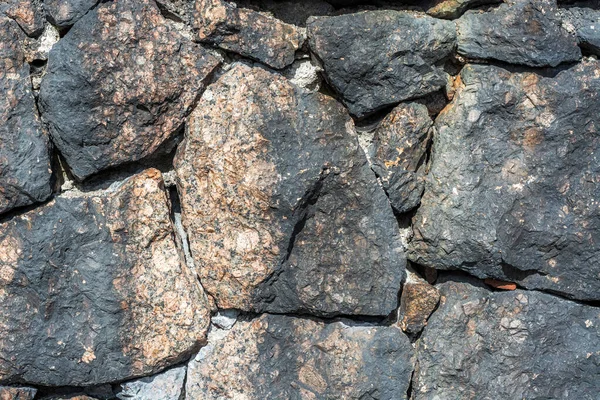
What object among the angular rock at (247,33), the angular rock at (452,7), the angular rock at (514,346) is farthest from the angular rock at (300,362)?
the angular rock at (452,7)

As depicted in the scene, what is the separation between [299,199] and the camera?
1.32 metres

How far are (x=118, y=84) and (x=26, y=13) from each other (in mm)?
228

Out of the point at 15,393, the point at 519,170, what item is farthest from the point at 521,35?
the point at 15,393

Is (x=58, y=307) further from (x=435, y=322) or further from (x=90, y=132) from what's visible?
(x=435, y=322)

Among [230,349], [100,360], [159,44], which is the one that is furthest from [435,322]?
[159,44]

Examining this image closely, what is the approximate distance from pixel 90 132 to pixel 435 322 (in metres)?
0.88

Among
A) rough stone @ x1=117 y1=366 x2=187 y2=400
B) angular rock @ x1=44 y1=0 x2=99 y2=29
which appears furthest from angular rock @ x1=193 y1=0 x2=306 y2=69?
rough stone @ x1=117 y1=366 x2=187 y2=400

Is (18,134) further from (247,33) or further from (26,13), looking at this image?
(247,33)

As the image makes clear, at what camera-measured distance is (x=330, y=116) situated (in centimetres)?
137

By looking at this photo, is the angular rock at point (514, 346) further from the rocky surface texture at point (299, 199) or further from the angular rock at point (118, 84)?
the angular rock at point (118, 84)

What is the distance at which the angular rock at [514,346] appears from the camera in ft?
4.72

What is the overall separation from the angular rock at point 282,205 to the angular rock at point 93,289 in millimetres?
85

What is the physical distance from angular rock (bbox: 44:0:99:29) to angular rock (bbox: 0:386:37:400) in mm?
780

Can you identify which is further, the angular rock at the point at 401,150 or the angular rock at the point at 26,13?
the angular rock at the point at 401,150
